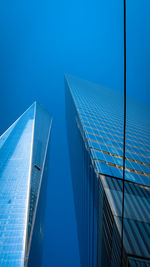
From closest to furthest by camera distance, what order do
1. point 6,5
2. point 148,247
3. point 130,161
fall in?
point 148,247 < point 130,161 < point 6,5

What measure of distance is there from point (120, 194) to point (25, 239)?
33.2 meters

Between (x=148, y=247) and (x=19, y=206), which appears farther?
(x=19, y=206)

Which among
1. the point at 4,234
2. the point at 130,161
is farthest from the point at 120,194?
the point at 4,234

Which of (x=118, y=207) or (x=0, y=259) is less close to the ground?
(x=118, y=207)

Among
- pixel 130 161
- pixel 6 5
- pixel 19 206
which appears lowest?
pixel 19 206

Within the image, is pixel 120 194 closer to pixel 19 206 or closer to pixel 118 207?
pixel 118 207

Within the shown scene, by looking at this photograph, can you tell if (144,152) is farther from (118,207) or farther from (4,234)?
(4,234)

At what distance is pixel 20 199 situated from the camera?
53.5 metres

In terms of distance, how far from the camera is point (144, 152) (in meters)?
33.7

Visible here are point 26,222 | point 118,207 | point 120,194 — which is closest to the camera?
point 118,207

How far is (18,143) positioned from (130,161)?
2672 inches

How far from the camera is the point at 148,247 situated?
11.4 metres

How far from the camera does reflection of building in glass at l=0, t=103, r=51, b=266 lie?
38.9 m

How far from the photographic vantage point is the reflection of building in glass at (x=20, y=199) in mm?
38875
